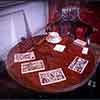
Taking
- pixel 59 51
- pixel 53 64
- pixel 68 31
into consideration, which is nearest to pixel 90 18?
pixel 68 31

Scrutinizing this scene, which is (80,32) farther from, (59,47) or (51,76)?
(51,76)

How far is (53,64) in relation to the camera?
4.21ft

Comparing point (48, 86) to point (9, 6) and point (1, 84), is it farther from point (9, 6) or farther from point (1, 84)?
point (9, 6)

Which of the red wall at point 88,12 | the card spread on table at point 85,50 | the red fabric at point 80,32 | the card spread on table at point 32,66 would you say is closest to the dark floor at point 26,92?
the card spread on table at point 32,66

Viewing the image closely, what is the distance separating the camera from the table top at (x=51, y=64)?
112 centimetres

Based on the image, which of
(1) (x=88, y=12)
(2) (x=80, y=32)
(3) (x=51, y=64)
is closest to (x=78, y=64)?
(3) (x=51, y=64)

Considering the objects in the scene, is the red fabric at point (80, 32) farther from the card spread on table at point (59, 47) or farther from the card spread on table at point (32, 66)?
the card spread on table at point (32, 66)

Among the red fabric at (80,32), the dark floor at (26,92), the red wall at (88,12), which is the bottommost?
the dark floor at (26,92)

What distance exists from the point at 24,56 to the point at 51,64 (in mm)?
215

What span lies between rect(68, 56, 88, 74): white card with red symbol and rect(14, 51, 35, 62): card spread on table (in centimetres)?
28

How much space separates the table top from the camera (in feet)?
3.68

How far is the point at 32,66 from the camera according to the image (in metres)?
1.27

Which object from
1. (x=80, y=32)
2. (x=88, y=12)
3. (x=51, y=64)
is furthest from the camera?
(x=88, y=12)

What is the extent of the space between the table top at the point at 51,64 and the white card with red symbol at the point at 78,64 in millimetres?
20
